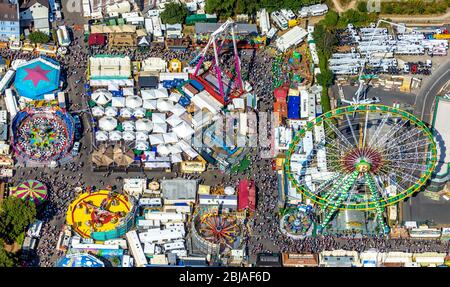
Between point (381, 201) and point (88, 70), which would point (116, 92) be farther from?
point (381, 201)

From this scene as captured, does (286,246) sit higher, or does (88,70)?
(88,70)

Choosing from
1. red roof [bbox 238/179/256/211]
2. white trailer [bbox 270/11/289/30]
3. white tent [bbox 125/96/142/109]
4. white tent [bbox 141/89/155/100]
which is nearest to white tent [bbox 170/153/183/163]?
red roof [bbox 238/179/256/211]

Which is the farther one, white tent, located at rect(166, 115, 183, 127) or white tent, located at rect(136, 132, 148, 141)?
white tent, located at rect(166, 115, 183, 127)

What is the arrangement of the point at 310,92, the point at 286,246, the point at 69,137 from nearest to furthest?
the point at 286,246 < the point at 69,137 < the point at 310,92

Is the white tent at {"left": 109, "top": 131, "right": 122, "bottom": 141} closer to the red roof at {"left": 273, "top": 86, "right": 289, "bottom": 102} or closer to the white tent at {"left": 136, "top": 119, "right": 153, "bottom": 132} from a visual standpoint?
the white tent at {"left": 136, "top": 119, "right": 153, "bottom": 132}

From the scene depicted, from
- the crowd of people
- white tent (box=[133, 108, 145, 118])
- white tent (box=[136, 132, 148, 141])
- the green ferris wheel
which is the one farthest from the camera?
white tent (box=[133, 108, 145, 118])

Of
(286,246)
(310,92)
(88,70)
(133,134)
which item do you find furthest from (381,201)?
(88,70)

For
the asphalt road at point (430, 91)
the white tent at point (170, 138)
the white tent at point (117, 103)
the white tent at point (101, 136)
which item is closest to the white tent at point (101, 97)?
the white tent at point (117, 103)

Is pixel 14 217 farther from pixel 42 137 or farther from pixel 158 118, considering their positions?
pixel 158 118
